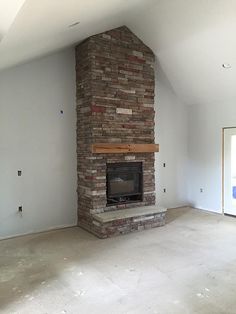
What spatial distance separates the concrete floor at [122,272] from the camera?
100 inches

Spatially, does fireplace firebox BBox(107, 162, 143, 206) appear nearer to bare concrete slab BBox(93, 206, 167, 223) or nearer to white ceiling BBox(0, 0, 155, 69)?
bare concrete slab BBox(93, 206, 167, 223)

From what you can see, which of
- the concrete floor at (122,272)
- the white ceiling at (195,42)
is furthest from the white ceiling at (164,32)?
the concrete floor at (122,272)

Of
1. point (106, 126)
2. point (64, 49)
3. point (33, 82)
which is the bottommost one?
point (106, 126)

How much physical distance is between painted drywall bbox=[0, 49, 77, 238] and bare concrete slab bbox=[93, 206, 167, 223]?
2.64ft

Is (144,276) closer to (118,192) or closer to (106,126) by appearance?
(118,192)

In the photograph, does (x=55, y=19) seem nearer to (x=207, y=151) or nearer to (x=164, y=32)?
(x=164, y=32)

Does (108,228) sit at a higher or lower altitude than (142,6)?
lower

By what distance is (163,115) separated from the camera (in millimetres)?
6207

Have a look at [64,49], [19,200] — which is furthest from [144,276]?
[64,49]

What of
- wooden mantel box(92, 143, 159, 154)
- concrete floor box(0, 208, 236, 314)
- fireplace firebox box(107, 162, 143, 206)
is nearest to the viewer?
concrete floor box(0, 208, 236, 314)

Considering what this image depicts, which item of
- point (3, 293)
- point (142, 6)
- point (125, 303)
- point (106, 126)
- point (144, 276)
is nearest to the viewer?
point (125, 303)

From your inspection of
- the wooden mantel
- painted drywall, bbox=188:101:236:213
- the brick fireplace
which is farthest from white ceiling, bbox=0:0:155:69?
painted drywall, bbox=188:101:236:213

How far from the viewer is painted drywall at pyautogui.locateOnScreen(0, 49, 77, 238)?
174 inches

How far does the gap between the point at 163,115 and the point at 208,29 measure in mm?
2257
